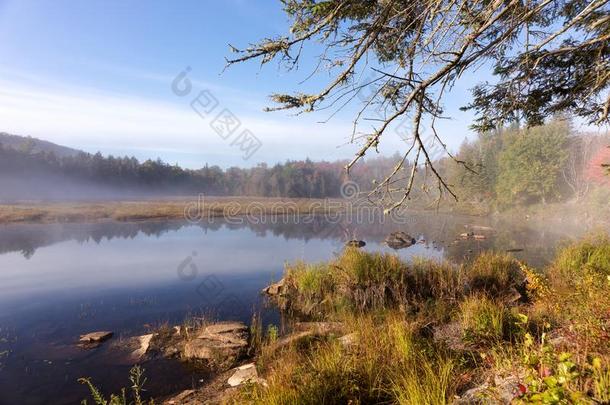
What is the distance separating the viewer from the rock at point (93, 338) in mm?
7441

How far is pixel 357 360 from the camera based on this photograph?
4043 millimetres

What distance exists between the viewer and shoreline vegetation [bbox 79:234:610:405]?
265cm

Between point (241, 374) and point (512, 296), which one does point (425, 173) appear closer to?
point (241, 374)

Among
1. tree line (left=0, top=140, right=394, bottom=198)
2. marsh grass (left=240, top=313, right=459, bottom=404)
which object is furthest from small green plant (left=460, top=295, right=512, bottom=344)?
tree line (left=0, top=140, right=394, bottom=198)

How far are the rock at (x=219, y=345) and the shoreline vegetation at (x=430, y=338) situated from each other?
229mm

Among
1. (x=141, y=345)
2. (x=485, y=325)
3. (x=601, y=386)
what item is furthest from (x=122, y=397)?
(x=601, y=386)

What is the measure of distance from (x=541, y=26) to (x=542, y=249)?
17450 millimetres

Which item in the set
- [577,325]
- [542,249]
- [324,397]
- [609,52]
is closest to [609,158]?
[542,249]

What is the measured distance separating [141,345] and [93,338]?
1.35m

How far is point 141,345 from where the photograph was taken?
7242 mm

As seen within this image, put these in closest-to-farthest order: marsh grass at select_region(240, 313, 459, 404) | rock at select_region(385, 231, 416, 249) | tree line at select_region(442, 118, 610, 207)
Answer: marsh grass at select_region(240, 313, 459, 404) < rock at select_region(385, 231, 416, 249) < tree line at select_region(442, 118, 610, 207)

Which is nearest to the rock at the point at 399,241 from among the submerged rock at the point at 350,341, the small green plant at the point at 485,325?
the small green plant at the point at 485,325

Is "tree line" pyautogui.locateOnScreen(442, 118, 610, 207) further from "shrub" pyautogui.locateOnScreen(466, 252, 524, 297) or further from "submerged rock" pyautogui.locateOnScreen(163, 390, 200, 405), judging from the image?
"submerged rock" pyautogui.locateOnScreen(163, 390, 200, 405)

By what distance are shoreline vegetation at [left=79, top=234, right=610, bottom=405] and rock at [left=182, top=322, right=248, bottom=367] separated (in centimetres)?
23
